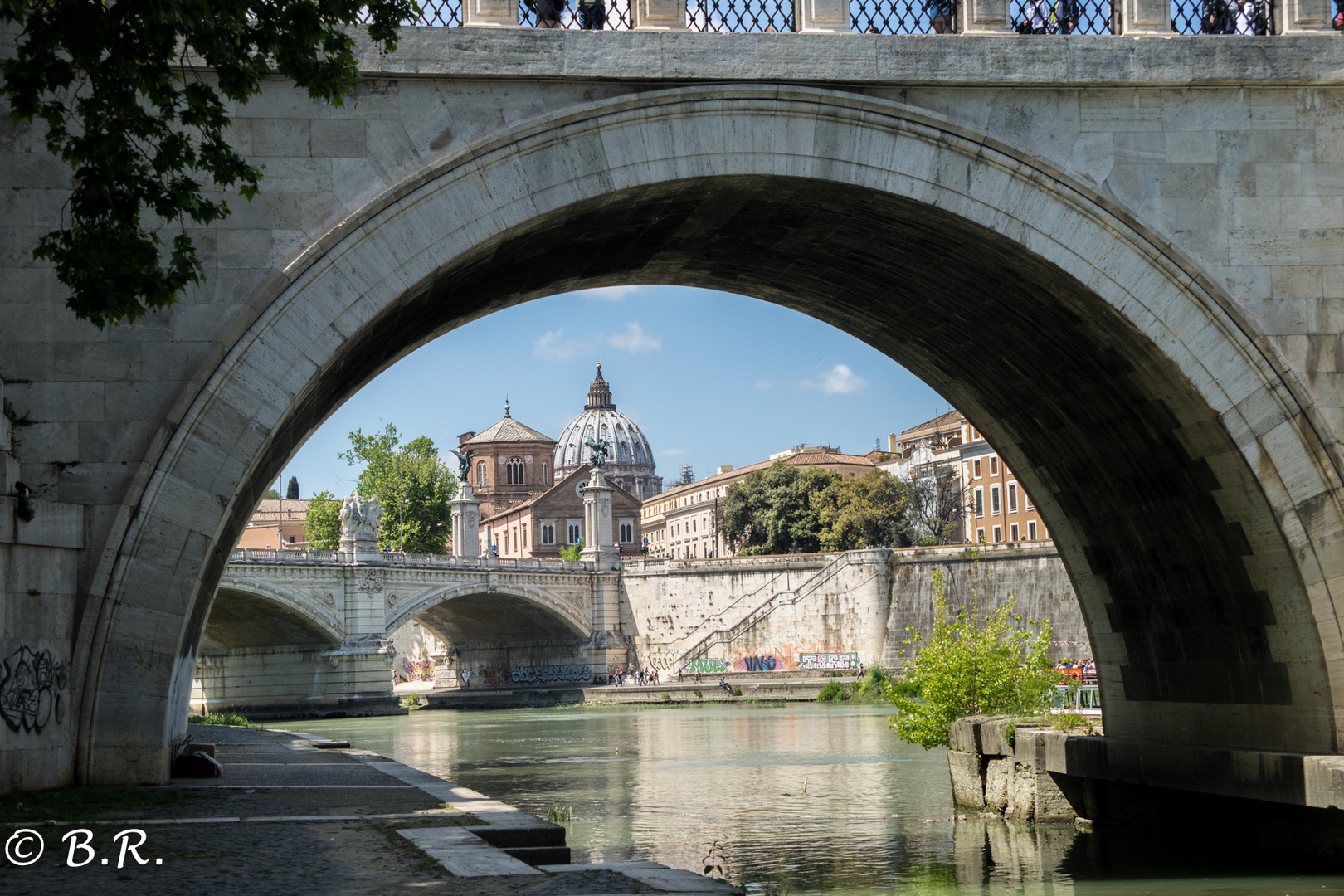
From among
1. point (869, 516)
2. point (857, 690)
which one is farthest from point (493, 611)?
point (857, 690)

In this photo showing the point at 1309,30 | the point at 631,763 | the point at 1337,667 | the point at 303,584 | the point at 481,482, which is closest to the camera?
the point at 1337,667

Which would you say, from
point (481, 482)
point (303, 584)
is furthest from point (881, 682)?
point (481, 482)

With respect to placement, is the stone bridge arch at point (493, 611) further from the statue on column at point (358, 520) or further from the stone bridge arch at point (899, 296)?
the stone bridge arch at point (899, 296)

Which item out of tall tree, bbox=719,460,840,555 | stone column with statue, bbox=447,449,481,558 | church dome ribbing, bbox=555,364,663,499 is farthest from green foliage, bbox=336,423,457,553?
church dome ribbing, bbox=555,364,663,499

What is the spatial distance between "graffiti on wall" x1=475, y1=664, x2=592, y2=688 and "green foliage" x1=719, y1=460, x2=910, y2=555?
15267 mm

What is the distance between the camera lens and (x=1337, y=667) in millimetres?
10195

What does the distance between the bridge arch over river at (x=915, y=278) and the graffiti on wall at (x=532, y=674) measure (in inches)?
2400

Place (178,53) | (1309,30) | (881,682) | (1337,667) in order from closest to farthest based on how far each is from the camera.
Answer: (178,53) < (1337,667) < (1309,30) < (881,682)

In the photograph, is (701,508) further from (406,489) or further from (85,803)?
(85,803)

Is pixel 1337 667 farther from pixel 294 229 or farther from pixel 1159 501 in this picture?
pixel 294 229

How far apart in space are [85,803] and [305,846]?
1941mm

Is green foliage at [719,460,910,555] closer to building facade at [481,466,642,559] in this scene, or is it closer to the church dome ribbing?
building facade at [481,466,642,559]

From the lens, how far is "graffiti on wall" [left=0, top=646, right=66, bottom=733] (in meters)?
8.96

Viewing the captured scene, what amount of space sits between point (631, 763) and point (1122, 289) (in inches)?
739
